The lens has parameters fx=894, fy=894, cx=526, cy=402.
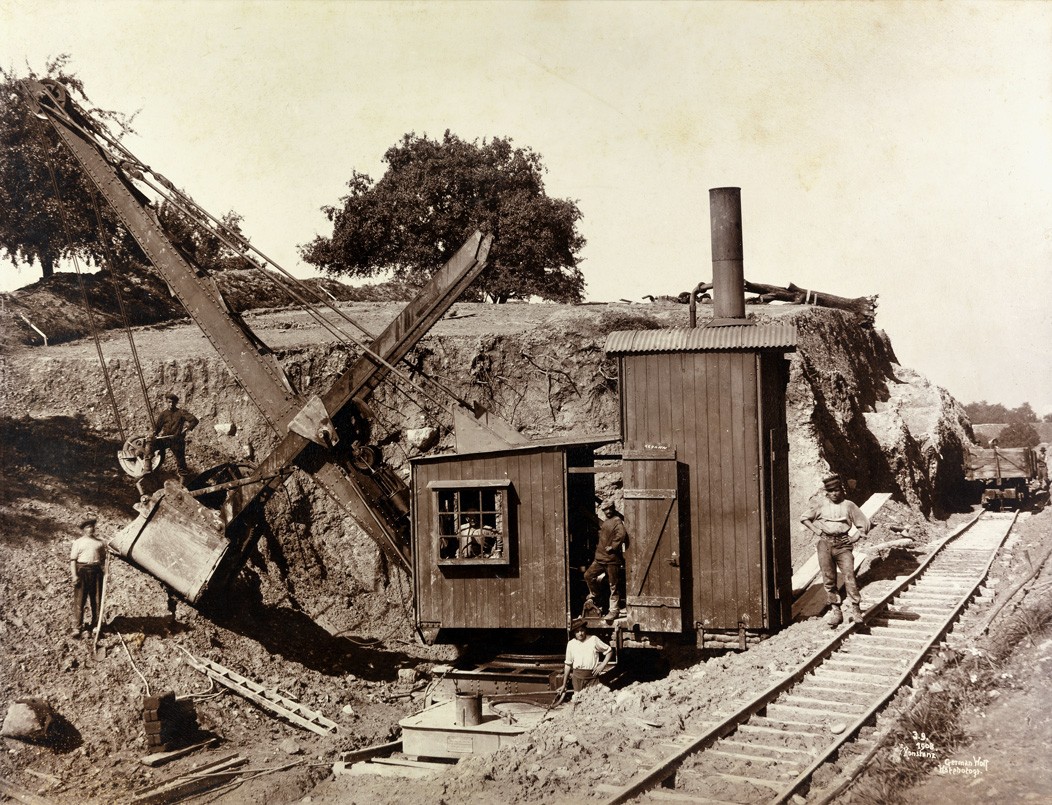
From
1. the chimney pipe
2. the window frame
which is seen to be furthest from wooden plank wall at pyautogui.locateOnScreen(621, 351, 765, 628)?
the chimney pipe

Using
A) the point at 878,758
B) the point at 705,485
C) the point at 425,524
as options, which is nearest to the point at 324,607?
the point at 425,524

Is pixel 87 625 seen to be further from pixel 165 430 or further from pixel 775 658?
pixel 775 658

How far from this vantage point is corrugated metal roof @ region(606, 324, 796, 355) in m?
9.72

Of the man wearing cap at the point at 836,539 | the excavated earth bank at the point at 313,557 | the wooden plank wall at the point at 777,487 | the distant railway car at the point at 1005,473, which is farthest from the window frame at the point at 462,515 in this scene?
the distant railway car at the point at 1005,473

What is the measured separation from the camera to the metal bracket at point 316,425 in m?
11.5

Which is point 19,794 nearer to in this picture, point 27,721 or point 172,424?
point 27,721

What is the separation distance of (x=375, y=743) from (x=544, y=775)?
4748 mm

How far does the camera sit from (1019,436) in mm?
30641

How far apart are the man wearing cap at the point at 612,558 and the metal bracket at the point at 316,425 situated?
377 centimetres

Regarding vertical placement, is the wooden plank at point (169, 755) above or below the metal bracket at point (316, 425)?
below

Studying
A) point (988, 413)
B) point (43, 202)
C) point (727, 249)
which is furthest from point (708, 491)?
point (988, 413)

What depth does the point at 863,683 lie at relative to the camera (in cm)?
825

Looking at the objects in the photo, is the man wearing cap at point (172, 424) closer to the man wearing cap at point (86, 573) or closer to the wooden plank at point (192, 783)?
the man wearing cap at point (86, 573)

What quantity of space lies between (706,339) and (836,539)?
2650mm
